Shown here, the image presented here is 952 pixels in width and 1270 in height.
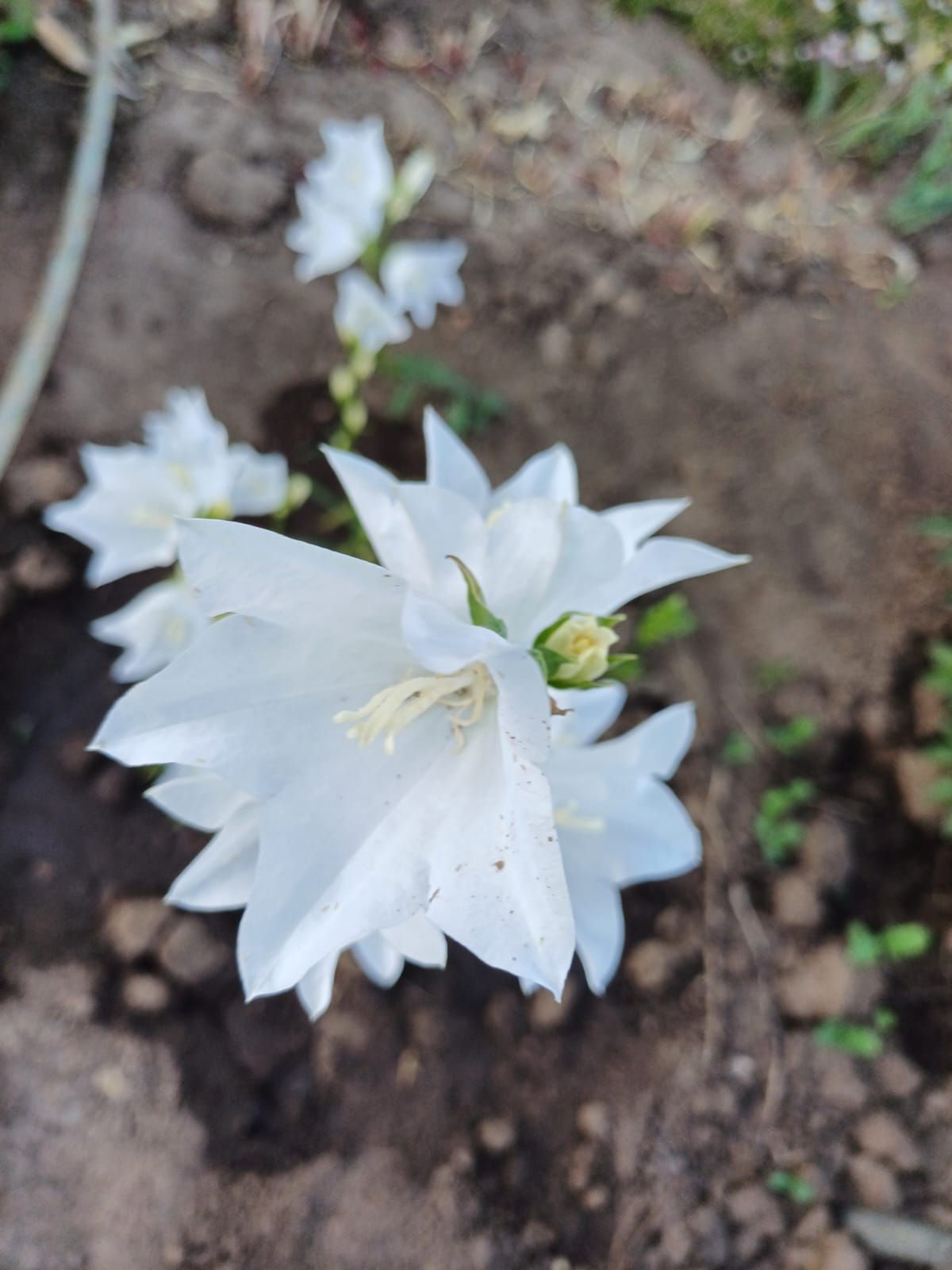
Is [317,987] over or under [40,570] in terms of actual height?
over

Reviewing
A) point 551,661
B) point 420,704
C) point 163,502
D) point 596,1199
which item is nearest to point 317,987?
point 420,704

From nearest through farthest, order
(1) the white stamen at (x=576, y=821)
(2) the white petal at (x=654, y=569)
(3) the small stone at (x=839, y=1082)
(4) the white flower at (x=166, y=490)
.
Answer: (2) the white petal at (x=654, y=569) < (1) the white stamen at (x=576, y=821) < (4) the white flower at (x=166, y=490) < (3) the small stone at (x=839, y=1082)

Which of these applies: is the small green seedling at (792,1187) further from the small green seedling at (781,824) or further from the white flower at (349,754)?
the white flower at (349,754)

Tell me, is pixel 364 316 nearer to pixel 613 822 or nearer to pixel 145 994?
pixel 613 822

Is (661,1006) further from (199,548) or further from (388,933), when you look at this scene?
(199,548)

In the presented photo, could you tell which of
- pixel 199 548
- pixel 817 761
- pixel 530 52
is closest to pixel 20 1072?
pixel 199 548

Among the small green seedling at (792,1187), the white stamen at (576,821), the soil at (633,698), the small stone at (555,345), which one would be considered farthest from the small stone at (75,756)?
the small green seedling at (792,1187)
